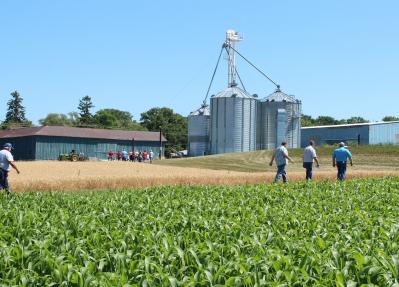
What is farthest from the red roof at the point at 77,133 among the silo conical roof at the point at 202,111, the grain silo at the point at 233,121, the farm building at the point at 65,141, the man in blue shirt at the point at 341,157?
the man in blue shirt at the point at 341,157

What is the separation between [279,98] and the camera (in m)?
90.1

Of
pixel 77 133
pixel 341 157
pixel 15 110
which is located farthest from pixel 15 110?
pixel 341 157

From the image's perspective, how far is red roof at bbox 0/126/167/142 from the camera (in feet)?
271

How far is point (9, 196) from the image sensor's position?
45.2 ft

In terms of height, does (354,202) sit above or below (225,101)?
below

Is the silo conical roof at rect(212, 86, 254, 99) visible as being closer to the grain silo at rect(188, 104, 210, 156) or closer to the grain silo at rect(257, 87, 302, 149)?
the grain silo at rect(257, 87, 302, 149)

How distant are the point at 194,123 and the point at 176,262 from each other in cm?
8536

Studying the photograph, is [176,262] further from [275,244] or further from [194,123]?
[194,123]

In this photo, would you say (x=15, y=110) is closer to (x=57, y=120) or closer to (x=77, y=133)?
(x=57, y=120)

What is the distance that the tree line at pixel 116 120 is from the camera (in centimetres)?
13450

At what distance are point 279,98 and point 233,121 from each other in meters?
9.26

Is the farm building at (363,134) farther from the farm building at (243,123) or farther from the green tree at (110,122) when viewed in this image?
the green tree at (110,122)

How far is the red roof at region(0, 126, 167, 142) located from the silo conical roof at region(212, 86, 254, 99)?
47.2ft

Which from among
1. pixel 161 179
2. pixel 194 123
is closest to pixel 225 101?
pixel 194 123
